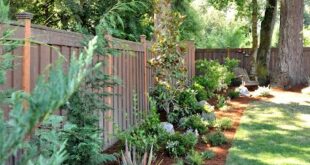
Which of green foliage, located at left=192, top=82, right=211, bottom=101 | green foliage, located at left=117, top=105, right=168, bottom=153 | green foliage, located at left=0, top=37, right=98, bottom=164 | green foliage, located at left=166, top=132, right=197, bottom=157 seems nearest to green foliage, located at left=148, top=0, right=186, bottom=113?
green foliage, located at left=117, top=105, right=168, bottom=153

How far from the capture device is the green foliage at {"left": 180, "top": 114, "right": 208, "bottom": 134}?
7.66m

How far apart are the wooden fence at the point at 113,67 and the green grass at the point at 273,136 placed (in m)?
1.75

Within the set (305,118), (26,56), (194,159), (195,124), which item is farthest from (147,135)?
(305,118)

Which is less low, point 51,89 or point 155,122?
point 51,89

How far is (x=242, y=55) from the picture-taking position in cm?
1806

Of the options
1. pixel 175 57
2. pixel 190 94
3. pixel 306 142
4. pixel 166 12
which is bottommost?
pixel 306 142

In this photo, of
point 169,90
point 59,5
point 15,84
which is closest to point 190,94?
point 169,90

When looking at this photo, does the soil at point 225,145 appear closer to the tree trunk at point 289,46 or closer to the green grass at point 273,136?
the green grass at point 273,136

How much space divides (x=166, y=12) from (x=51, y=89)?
8.70 meters

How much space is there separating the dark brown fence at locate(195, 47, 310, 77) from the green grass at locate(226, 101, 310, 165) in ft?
22.7

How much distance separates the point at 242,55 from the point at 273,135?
34.8ft

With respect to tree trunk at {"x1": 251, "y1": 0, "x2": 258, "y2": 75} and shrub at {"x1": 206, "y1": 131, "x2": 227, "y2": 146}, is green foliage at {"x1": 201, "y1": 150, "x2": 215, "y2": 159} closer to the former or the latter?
shrub at {"x1": 206, "y1": 131, "x2": 227, "y2": 146}

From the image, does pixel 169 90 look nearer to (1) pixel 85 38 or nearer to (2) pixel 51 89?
(1) pixel 85 38

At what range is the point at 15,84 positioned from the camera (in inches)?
146
